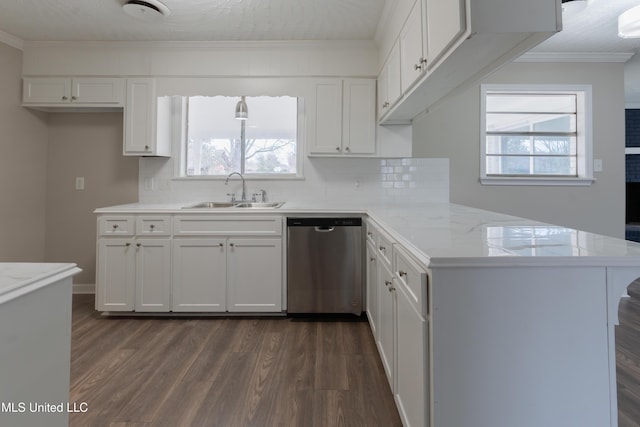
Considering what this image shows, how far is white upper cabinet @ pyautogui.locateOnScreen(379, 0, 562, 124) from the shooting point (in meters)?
1.19

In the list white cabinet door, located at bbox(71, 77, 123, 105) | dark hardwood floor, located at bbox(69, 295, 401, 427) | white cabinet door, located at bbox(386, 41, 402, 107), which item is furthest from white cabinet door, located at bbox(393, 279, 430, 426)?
white cabinet door, located at bbox(71, 77, 123, 105)

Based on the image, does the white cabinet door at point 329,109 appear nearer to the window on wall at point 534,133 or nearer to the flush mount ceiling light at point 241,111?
the flush mount ceiling light at point 241,111

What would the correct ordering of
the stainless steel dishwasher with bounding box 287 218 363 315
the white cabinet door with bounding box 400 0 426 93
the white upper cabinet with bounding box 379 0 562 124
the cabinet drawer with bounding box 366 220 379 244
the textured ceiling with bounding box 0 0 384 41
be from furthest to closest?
the stainless steel dishwasher with bounding box 287 218 363 315 < the textured ceiling with bounding box 0 0 384 41 < the cabinet drawer with bounding box 366 220 379 244 < the white cabinet door with bounding box 400 0 426 93 < the white upper cabinet with bounding box 379 0 562 124

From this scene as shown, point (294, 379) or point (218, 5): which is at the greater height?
point (218, 5)

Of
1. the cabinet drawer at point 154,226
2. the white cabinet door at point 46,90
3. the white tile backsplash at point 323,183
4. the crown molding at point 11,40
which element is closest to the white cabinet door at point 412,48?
the white tile backsplash at point 323,183

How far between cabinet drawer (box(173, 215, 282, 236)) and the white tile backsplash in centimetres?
64

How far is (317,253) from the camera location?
109 inches

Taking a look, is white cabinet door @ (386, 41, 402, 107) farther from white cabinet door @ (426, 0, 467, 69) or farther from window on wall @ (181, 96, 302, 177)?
window on wall @ (181, 96, 302, 177)

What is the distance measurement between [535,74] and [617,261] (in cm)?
316

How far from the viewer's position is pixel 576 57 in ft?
11.1

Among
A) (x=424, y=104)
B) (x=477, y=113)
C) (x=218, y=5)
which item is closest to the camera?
(x=424, y=104)

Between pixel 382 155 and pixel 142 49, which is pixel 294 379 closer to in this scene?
pixel 382 155

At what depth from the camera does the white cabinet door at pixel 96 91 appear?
3131 millimetres

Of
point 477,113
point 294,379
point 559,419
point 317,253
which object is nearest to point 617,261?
point 559,419
